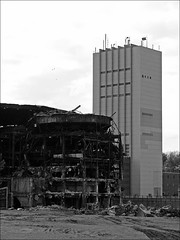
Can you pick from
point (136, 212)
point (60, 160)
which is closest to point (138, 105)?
point (60, 160)

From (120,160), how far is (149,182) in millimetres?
47773

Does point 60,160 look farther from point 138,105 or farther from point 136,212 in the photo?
point 138,105

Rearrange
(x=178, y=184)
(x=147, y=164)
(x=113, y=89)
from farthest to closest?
(x=178, y=184), (x=113, y=89), (x=147, y=164)

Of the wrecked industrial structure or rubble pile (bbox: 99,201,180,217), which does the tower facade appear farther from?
rubble pile (bbox: 99,201,180,217)

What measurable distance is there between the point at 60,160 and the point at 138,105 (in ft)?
183

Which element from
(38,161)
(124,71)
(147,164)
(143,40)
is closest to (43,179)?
(38,161)

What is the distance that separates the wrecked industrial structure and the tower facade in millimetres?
44481

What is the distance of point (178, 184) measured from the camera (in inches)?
6531

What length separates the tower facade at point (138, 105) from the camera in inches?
5694

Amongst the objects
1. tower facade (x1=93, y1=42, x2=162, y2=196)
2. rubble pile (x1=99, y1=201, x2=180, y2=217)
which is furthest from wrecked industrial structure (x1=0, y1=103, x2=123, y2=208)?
tower facade (x1=93, y1=42, x2=162, y2=196)

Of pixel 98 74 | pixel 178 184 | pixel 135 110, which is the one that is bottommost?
pixel 178 184

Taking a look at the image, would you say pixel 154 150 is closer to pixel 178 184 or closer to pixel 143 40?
pixel 178 184

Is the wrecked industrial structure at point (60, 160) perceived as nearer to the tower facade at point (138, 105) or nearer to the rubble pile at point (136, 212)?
the rubble pile at point (136, 212)

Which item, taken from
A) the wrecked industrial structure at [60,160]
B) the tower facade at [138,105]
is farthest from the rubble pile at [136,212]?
the tower facade at [138,105]
